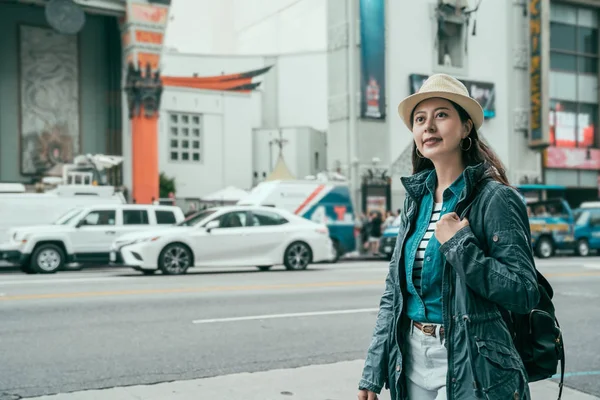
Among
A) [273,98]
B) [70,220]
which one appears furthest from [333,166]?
[273,98]

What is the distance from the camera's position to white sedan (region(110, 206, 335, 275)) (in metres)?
14.2

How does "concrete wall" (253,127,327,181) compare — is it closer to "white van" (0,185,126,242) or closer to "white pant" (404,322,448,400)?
"white van" (0,185,126,242)

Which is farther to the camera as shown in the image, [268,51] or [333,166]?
[268,51]

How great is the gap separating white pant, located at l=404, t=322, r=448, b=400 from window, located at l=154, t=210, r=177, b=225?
15688 mm

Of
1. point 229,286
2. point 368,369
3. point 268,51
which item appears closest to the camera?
point 368,369

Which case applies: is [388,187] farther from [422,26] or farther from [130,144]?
[130,144]

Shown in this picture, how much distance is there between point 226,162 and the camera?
132 ft

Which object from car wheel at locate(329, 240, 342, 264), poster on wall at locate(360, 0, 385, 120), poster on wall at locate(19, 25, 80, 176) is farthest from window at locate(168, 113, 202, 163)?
car wheel at locate(329, 240, 342, 264)

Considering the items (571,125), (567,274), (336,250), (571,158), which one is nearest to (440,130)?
(567,274)

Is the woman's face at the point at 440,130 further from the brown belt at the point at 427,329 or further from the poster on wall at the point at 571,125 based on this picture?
the poster on wall at the point at 571,125

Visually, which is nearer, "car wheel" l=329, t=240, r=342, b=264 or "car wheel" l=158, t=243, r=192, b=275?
→ "car wheel" l=158, t=243, r=192, b=275

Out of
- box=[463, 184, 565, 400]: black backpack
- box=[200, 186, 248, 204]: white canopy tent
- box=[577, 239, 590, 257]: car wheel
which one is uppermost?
box=[200, 186, 248, 204]: white canopy tent

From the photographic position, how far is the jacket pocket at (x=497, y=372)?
2332mm

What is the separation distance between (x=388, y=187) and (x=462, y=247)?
27307 mm
